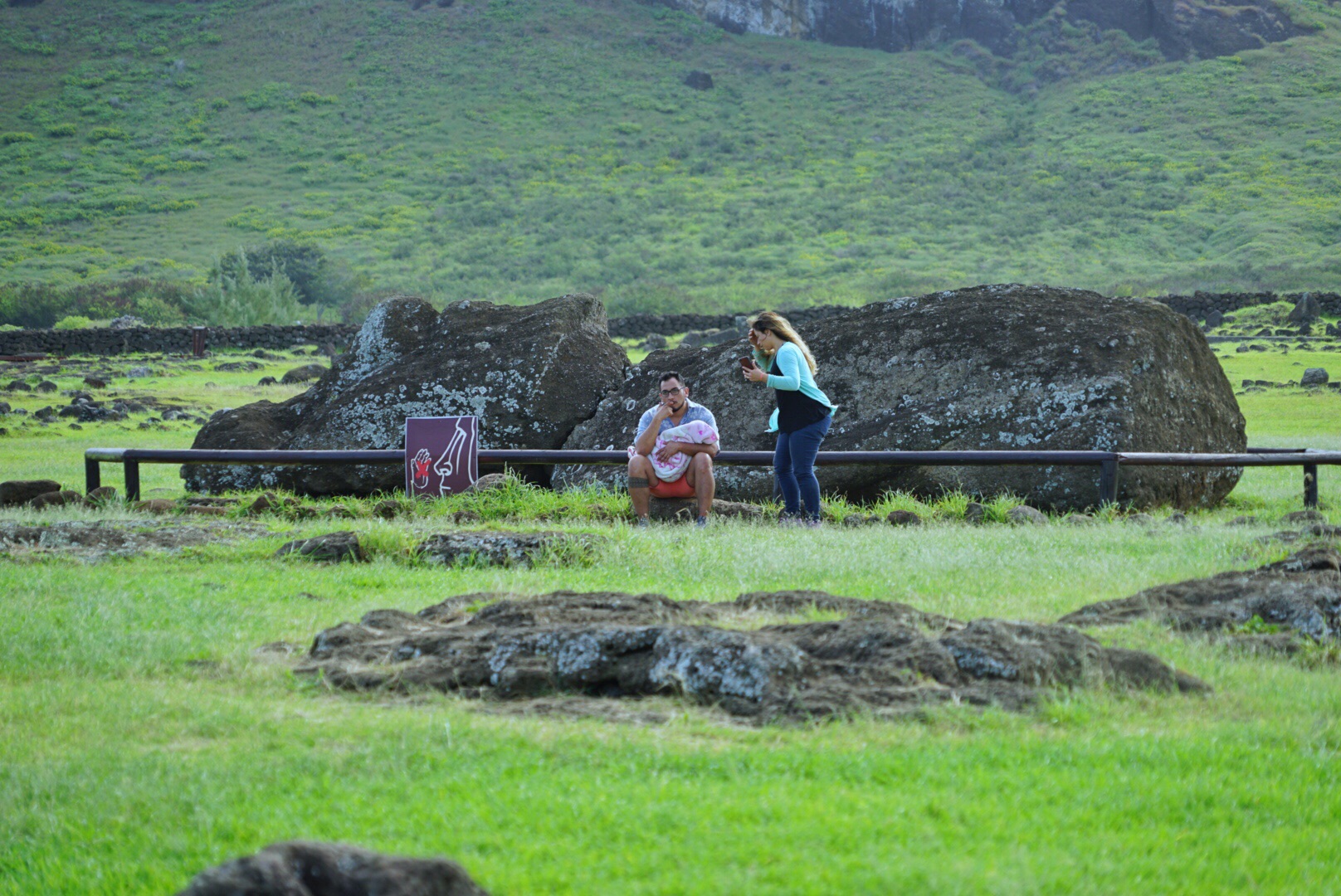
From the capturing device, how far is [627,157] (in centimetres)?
10319

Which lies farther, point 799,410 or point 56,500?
point 56,500

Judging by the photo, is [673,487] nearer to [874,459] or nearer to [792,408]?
[792,408]

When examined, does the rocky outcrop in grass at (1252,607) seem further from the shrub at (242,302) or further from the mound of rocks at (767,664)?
the shrub at (242,302)

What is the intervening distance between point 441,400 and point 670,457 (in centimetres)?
433

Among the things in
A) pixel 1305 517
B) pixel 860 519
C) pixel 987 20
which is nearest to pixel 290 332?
pixel 860 519

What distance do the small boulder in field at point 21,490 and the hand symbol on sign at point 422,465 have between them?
3348 millimetres

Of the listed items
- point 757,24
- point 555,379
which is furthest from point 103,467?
point 757,24

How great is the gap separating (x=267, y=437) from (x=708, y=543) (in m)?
7.34

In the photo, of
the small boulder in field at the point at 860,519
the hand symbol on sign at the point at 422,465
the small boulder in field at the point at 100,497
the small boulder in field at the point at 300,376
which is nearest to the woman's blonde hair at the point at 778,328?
the small boulder in field at the point at 860,519

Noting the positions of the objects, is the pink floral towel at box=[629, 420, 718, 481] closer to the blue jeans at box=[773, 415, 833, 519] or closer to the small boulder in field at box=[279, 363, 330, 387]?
the blue jeans at box=[773, 415, 833, 519]

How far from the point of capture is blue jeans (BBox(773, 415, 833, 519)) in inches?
422

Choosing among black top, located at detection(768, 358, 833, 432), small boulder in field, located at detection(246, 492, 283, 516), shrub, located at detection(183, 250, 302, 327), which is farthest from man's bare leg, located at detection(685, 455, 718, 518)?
shrub, located at detection(183, 250, 302, 327)

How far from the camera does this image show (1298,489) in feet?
48.7

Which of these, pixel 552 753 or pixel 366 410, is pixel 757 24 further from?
pixel 552 753
